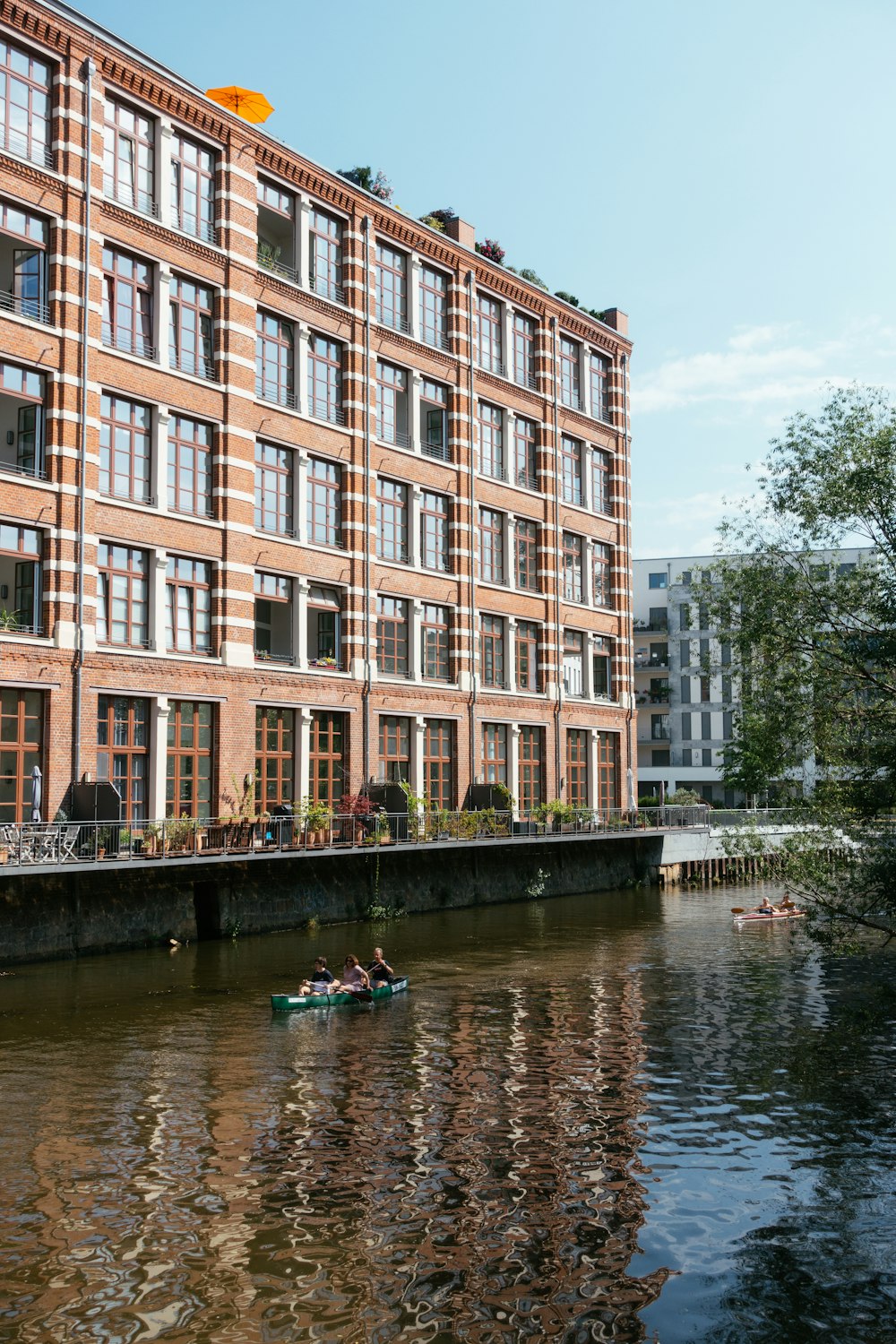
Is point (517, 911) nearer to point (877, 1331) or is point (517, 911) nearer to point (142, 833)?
point (142, 833)

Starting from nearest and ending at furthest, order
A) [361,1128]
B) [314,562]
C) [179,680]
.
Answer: [361,1128]
[179,680]
[314,562]

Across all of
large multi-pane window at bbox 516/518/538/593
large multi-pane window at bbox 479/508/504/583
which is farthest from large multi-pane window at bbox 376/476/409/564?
large multi-pane window at bbox 516/518/538/593

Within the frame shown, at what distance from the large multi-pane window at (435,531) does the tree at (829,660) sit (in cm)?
1605

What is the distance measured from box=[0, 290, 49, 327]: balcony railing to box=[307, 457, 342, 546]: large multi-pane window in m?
11.0

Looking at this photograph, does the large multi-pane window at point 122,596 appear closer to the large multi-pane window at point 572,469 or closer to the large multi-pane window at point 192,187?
the large multi-pane window at point 192,187

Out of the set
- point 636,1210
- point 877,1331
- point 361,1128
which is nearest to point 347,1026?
point 361,1128

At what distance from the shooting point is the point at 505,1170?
15.4m

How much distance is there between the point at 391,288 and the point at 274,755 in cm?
1839

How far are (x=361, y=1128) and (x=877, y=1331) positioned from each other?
297 inches

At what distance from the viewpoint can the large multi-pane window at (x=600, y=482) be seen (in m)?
61.1

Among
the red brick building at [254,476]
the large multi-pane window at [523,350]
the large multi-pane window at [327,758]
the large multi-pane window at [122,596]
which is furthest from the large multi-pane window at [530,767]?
the large multi-pane window at [122,596]

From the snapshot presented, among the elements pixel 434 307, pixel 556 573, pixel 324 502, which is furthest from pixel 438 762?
pixel 434 307

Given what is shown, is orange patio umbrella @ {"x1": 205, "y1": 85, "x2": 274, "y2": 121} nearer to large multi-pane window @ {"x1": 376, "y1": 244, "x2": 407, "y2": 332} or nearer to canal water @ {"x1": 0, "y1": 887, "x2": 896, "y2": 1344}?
large multi-pane window @ {"x1": 376, "y1": 244, "x2": 407, "y2": 332}

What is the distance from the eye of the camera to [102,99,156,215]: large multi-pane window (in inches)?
1473
